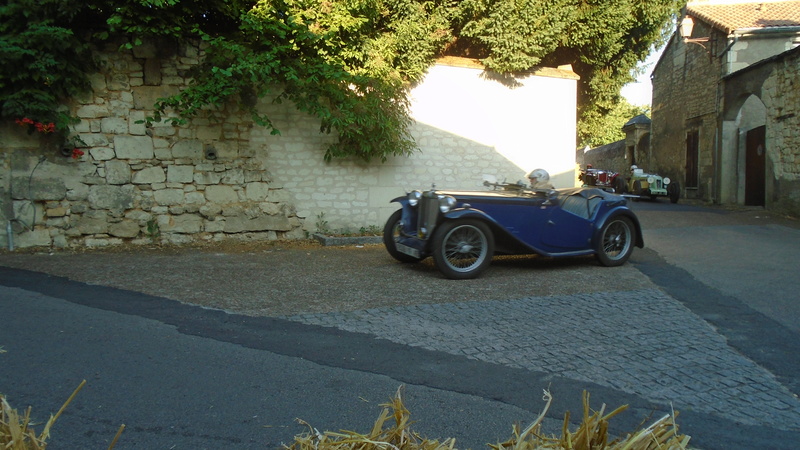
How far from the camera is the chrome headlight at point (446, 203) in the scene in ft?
23.2

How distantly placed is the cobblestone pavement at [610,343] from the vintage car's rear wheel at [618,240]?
5.73ft

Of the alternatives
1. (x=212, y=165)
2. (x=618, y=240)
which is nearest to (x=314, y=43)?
(x=212, y=165)

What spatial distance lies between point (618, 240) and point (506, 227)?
6.02 feet

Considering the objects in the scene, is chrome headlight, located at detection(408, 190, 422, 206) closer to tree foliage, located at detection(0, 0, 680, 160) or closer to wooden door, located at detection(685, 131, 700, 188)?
tree foliage, located at detection(0, 0, 680, 160)

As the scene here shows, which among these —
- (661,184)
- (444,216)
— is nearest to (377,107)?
(444,216)

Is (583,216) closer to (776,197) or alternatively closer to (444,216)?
(444,216)

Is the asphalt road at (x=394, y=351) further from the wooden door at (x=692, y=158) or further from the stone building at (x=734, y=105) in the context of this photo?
the wooden door at (x=692, y=158)

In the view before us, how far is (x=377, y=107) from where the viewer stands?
10008 mm

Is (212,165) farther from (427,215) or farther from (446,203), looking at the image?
(446,203)

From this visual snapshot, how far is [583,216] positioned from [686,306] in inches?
92.4

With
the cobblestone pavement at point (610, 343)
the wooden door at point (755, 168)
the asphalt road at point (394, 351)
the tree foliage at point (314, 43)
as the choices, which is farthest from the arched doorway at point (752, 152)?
the cobblestone pavement at point (610, 343)

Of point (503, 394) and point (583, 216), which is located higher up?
point (583, 216)

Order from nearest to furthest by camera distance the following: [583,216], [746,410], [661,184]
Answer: [746,410] → [583,216] → [661,184]

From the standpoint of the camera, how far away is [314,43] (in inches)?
368
